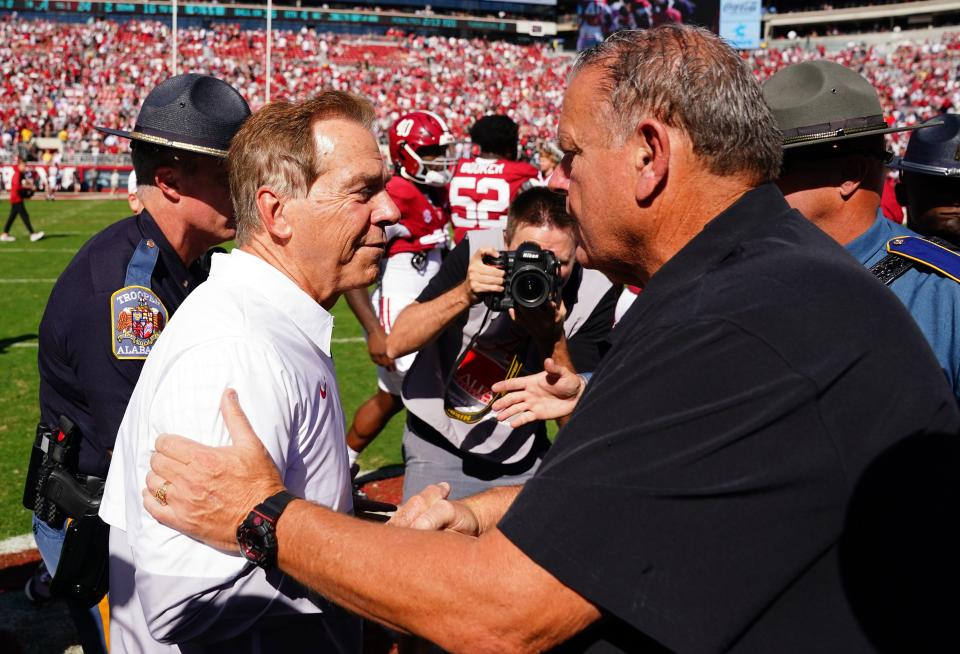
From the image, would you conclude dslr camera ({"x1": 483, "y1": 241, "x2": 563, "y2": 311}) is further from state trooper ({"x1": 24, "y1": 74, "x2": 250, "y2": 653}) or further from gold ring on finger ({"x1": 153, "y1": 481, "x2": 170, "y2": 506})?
gold ring on finger ({"x1": 153, "y1": 481, "x2": 170, "y2": 506})

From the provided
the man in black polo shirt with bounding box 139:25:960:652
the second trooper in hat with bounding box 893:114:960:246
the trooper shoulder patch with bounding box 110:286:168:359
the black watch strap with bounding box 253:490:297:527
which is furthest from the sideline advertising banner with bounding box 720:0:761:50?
the black watch strap with bounding box 253:490:297:527

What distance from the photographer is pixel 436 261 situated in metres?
7.35

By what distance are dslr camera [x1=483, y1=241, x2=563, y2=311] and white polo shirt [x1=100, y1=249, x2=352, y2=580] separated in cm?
128

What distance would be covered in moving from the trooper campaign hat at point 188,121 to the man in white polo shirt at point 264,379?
1.06m

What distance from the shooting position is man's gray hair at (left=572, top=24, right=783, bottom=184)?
1.82m

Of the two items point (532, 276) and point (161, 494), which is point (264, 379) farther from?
point (532, 276)

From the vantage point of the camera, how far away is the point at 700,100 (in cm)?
181

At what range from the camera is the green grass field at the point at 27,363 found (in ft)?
22.0

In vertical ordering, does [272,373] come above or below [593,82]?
below

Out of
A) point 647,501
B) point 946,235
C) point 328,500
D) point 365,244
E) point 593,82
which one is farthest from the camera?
point 946,235

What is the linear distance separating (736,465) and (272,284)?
1.46 metres

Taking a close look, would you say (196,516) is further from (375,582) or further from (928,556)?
(928,556)

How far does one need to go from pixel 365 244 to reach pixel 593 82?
104 centimetres

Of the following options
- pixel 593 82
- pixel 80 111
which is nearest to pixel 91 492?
pixel 593 82
